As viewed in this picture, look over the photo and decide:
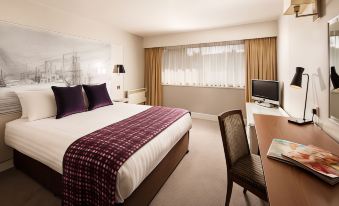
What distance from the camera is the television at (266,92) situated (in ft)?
11.3

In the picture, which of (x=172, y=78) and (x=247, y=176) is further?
(x=172, y=78)

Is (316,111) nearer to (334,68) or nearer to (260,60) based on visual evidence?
(334,68)

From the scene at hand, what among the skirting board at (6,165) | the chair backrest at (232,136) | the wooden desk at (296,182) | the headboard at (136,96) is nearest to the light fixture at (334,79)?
the wooden desk at (296,182)

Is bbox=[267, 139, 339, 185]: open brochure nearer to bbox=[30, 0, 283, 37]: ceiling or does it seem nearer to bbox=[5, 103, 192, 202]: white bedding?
bbox=[5, 103, 192, 202]: white bedding

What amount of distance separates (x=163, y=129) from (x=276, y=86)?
255 cm

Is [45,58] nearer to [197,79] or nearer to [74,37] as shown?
[74,37]

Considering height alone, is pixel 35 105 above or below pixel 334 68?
below

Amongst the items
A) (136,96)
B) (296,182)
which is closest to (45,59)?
A: (136,96)

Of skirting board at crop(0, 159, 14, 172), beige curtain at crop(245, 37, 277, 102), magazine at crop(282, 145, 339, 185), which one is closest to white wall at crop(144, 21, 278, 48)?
beige curtain at crop(245, 37, 277, 102)

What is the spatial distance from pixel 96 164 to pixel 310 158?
1.43 metres

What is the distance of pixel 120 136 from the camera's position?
5.87ft

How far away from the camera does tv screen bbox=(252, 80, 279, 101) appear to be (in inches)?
136

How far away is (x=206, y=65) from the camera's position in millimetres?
4895

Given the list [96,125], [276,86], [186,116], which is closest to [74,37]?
[96,125]
